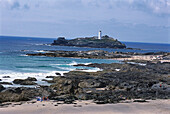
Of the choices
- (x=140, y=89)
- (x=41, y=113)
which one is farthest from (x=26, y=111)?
(x=140, y=89)

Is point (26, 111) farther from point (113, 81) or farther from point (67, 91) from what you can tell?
point (113, 81)

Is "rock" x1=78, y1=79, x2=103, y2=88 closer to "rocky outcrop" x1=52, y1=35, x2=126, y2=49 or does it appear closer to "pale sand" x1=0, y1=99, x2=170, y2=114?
"pale sand" x1=0, y1=99, x2=170, y2=114

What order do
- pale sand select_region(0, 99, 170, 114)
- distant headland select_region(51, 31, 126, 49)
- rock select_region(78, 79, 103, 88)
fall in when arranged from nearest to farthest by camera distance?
pale sand select_region(0, 99, 170, 114)
rock select_region(78, 79, 103, 88)
distant headland select_region(51, 31, 126, 49)

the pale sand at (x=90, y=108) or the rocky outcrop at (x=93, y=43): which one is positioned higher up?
the rocky outcrop at (x=93, y=43)

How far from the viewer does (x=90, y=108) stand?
17469mm

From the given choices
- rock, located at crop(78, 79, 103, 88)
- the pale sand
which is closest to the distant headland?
rock, located at crop(78, 79, 103, 88)

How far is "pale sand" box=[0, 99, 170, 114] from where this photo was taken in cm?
1642

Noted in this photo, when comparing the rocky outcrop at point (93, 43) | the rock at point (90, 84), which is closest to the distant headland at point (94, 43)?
the rocky outcrop at point (93, 43)

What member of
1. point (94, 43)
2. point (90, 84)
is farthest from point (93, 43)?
point (90, 84)

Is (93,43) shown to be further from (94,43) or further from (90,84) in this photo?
(90,84)

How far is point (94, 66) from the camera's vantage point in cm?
4694

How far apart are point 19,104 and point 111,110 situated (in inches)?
249

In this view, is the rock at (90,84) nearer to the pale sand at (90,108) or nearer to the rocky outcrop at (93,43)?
the pale sand at (90,108)

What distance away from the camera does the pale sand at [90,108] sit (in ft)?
53.9
